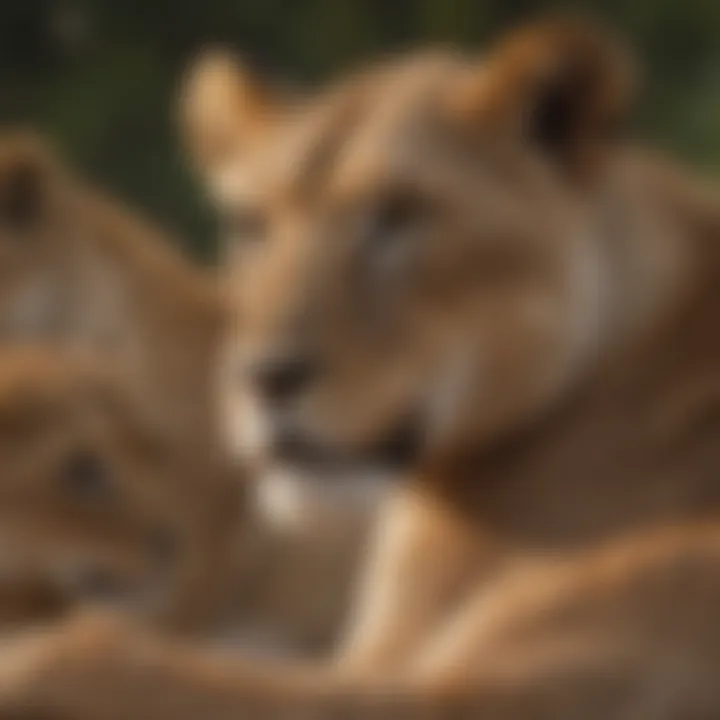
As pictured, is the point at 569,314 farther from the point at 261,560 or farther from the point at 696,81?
the point at 696,81

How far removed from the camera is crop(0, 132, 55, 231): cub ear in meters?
2.15

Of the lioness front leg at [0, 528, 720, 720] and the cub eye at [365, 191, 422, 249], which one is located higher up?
the cub eye at [365, 191, 422, 249]

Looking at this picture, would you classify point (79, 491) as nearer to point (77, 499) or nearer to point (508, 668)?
point (77, 499)

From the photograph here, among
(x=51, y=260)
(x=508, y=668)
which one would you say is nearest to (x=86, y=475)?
(x=51, y=260)

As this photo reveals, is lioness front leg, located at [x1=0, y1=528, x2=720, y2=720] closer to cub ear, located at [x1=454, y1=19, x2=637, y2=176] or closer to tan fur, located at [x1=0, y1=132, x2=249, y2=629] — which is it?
cub ear, located at [x1=454, y1=19, x2=637, y2=176]

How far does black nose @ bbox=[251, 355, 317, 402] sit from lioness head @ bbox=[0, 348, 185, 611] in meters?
0.59

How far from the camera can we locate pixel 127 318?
2.07m

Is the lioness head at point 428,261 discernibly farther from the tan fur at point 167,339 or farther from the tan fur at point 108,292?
the tan fur at point 108,292

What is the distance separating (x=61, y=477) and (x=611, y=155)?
2.17 feet

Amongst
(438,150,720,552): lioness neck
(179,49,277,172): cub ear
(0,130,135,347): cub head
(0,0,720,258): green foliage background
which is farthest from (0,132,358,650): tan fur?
(438,150,720,552): lioness neck

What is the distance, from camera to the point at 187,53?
2.52 meters

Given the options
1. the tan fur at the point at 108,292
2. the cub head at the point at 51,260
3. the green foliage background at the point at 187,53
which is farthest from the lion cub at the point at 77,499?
the green foliage background at the point at 187,53

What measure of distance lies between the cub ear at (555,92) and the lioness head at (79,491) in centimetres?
63

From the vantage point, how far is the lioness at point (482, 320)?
1021 mm
